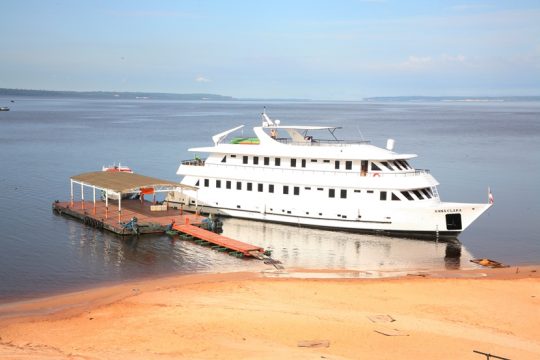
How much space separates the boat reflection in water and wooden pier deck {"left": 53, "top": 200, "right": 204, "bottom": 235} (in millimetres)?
3829

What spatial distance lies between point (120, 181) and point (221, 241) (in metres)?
10.5

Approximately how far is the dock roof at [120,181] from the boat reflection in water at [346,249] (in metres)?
5.59

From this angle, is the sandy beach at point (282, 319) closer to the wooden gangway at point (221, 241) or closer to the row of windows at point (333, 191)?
the wooden gangway at point (221, 241)

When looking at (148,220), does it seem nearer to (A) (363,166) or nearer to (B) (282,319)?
(A) (363,166)

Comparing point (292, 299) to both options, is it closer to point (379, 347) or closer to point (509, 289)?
point (379, 347)

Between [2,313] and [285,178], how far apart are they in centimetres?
2249

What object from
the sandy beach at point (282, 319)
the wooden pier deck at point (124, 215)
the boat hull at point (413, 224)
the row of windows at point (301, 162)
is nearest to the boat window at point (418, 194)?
the boat hull at point (413, 224)

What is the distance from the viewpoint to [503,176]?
70812 millimetres

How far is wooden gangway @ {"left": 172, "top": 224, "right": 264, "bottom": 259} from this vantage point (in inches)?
1446

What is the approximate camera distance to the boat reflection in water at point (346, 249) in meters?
36.3

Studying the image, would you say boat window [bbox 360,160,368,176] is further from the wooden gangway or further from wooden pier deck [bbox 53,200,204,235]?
wooden pier deck [bbox 53,200,204,235]

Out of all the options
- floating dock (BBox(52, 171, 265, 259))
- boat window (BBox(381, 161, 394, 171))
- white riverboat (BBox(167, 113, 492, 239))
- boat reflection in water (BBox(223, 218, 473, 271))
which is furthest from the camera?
boat window (BBox(381, 161, 394, 171))

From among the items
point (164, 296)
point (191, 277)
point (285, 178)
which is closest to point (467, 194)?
point (285, 178)

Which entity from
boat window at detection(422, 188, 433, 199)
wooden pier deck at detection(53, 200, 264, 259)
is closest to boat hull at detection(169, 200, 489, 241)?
boat window at detection(422, 188, 433, 199)
